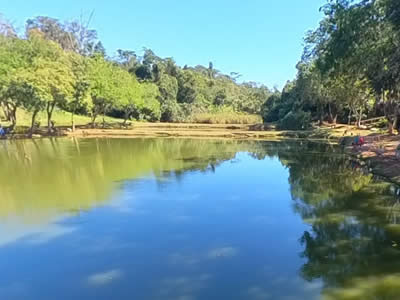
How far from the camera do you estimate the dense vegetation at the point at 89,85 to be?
35.5 m

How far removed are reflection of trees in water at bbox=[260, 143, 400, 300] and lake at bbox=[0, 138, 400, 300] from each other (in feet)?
0.10

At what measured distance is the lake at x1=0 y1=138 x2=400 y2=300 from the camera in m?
6.60

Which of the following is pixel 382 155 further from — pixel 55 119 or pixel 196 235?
pixel 55 119

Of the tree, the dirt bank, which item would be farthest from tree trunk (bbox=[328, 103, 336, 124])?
the tree

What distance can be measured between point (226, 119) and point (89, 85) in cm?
2880

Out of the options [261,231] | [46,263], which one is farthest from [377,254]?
[46,263]

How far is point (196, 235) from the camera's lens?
30.5 ft

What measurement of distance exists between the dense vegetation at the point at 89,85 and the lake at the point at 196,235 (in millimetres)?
19614

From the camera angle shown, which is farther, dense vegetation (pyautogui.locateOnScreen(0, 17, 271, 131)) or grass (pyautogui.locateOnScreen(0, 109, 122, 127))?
grass (pyautogui.locateOnScreen(0, 109, 122, 127))

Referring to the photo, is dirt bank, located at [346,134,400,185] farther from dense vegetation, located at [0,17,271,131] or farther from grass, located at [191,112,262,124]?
grass, located at [191,112,262,124]

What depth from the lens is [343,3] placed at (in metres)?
18.7

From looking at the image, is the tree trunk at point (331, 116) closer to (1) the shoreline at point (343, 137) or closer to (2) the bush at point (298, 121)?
(2) the bush at point (298, 121)

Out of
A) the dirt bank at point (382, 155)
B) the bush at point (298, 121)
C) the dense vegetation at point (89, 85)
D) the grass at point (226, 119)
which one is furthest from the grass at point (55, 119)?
the dirt bank at point (382, 155)

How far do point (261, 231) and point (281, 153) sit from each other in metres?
18.3
